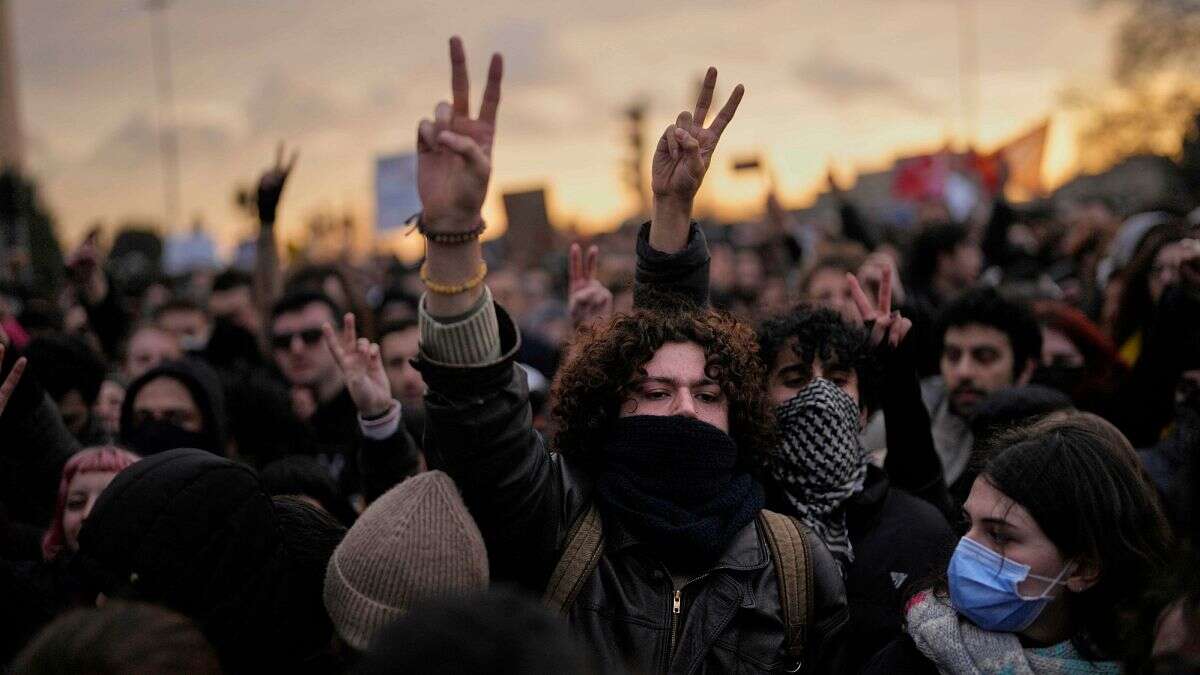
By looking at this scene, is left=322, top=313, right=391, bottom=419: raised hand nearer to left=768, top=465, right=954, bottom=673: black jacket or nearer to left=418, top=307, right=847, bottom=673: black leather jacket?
left=418, top=307, right=847, bottom=673: black leather jacket

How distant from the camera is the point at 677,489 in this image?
9.27ft

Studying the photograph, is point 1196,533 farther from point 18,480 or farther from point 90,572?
point 18,480

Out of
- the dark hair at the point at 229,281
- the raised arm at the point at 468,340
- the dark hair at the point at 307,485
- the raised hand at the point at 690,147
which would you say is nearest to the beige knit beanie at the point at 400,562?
the raised arm at the point at 468,340

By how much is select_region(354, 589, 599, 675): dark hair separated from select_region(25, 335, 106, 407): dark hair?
171 inches

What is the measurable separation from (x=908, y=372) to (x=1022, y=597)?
1.14m

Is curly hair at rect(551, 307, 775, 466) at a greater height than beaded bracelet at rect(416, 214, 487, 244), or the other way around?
beaded bracelet at rect(416, 214, 487, 244)

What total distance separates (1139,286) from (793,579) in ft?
11.6

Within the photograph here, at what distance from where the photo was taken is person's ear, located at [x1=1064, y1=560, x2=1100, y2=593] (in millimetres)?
2771

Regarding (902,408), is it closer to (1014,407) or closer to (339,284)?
(1014,407)

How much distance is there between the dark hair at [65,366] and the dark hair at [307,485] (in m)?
1.85

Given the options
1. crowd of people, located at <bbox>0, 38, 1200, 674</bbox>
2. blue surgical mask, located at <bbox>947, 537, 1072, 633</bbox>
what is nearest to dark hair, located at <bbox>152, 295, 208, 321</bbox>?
crowd of people, located at <bbox>0, 38, 1200, 674</bbox>

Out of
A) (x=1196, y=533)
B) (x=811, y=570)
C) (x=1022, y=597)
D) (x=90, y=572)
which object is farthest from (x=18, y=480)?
(x=1196, y=533)

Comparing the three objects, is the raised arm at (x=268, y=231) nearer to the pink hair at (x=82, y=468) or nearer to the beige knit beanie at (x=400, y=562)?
the pink hair at (x=82, y=468)

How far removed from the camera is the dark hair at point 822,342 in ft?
12.0
